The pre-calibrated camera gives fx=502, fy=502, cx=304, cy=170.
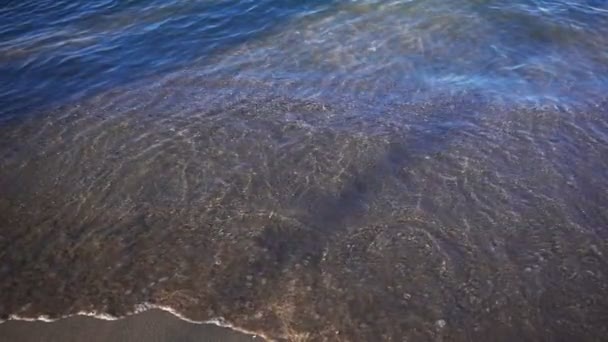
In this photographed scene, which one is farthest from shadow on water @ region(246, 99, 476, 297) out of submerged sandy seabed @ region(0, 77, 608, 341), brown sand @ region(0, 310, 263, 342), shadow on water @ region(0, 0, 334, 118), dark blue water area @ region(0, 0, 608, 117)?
shadow on water @ region(0, 0, 334, 118)

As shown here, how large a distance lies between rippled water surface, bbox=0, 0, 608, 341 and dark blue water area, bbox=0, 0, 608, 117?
54 mm

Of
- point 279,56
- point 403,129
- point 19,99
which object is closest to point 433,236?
point 403,129

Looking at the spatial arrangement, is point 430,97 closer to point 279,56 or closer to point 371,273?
point 279,56

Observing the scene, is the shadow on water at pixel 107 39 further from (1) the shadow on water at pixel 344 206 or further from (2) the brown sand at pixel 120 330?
(2) the brown sand at pixel 120 330

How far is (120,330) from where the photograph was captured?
504 cm

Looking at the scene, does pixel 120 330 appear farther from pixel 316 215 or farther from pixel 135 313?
pixel 316 215

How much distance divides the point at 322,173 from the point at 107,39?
21.5 ft

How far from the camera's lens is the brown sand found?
16.3 feet

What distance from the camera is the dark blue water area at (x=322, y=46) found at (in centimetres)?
888

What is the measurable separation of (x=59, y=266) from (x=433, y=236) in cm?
437

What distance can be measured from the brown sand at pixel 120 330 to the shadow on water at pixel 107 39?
4.77m

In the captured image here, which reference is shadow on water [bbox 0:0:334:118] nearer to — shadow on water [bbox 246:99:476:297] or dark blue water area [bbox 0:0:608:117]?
dark blue water area [bbox 0:0:608:117]

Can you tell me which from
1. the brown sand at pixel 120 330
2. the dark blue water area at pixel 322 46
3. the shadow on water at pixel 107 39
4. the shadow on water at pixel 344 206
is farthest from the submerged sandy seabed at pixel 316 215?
the shadow on water at pixel 107 39

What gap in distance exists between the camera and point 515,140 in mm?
7453
